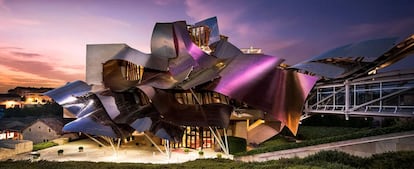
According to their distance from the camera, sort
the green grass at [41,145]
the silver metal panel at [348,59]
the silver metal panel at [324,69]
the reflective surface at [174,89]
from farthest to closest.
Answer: the green grass at [41,145], the reflective surface at [174,89], the silver metal panel at [324,69], the silver metal panel at [348,59]

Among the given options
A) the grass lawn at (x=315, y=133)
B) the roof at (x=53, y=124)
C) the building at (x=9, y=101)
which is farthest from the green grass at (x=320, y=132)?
the building at (x=9, y=101)

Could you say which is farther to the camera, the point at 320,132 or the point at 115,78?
the point at 320,132

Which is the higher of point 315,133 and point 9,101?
point 9,101

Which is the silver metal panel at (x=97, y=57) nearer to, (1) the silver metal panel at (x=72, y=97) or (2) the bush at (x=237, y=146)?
(1) the silver metal panel at (x=72, y=97)

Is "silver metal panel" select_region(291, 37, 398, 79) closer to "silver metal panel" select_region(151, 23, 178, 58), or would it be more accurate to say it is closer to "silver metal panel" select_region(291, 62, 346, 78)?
"silver metal panel" select_region(291, 62, 346, 78)

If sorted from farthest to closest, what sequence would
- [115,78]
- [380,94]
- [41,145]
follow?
[41,145]
[115,78]
[380,94]

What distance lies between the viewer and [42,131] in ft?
129

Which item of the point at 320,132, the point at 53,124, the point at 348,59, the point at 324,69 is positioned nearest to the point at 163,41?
the point at 324,69

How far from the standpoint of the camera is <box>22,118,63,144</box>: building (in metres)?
38.8

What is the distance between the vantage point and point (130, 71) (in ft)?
116

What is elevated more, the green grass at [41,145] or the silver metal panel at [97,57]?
the silver metal panel at [97,57]

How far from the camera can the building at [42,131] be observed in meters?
38.8

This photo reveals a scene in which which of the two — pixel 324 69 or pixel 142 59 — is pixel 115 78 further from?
pixel 324 69

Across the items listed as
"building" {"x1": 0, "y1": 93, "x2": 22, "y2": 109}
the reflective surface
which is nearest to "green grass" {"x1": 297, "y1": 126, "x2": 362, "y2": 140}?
the reflective surface
